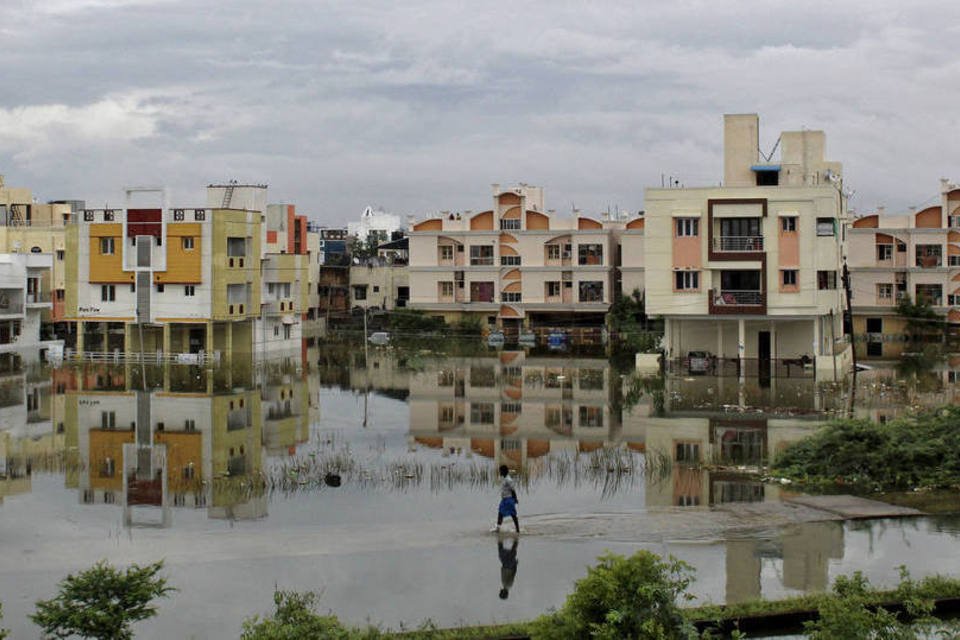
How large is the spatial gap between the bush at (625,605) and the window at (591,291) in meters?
43.4

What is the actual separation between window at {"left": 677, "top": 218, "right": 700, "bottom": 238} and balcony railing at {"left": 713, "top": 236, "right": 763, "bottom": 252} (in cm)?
70

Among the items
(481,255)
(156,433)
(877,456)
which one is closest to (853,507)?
(877,456)

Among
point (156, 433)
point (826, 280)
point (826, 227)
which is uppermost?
point (826, 227)

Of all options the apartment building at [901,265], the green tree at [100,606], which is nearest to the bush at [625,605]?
the green tree at [100,606]

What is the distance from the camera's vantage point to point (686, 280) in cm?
3797

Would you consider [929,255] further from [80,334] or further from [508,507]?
[508,507]

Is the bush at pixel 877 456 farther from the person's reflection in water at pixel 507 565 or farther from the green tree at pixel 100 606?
the green tree at pixel 100 606

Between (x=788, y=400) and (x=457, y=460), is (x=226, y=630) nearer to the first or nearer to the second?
(x=457, y=460)

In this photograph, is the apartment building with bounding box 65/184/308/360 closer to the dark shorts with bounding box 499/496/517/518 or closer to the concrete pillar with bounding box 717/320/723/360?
the concrete pillar with bounding box 717/320/723/360

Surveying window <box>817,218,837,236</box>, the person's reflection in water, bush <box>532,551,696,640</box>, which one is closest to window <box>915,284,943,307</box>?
window <box>817,218,837,236</box>

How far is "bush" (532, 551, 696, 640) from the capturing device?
363 inches

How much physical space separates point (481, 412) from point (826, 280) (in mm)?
14761

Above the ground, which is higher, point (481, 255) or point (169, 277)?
point (481, 255)

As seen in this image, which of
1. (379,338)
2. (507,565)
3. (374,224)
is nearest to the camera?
(507,565)
